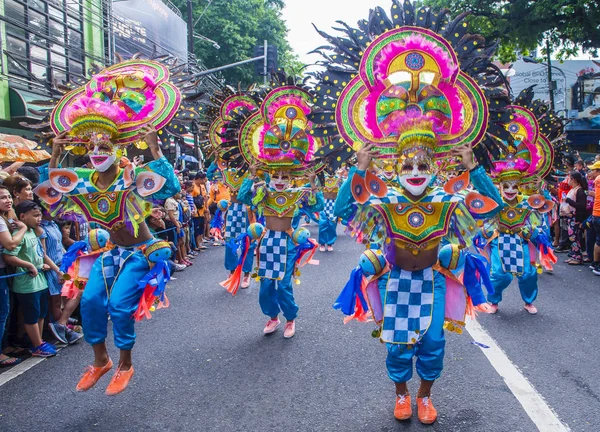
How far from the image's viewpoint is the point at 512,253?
19.6 ft

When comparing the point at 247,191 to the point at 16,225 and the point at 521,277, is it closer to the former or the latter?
the point at 16,225

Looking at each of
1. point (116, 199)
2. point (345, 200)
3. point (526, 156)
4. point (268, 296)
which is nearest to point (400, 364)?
point (345, 200)

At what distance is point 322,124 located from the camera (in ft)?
12.6

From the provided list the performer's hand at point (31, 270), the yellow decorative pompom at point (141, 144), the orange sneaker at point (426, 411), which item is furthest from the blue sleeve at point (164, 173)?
the orange sneaker at point (426, 411)

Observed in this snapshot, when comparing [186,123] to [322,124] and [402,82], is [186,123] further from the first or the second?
[402,82]

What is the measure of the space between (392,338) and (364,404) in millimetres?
589

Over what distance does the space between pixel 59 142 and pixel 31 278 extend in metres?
1.55

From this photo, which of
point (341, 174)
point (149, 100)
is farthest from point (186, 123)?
point (341, 174)

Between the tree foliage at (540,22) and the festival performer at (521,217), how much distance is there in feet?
26.4

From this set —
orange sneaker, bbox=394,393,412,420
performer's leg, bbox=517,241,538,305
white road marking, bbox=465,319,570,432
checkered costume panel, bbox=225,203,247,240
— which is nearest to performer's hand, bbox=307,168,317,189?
white road marking, bbox=465,319,570,432

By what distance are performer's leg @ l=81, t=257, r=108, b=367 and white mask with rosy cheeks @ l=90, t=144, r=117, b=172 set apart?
3.02ft

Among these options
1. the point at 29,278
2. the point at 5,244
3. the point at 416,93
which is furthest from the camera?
the point at 29,278

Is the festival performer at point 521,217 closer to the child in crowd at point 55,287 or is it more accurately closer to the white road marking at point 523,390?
the white road marking at point 523,390

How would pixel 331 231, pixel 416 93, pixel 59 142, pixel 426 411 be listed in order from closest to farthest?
pixel 426 411 → pixel 416 93 → pixel 59 142 → pixel 331 231
